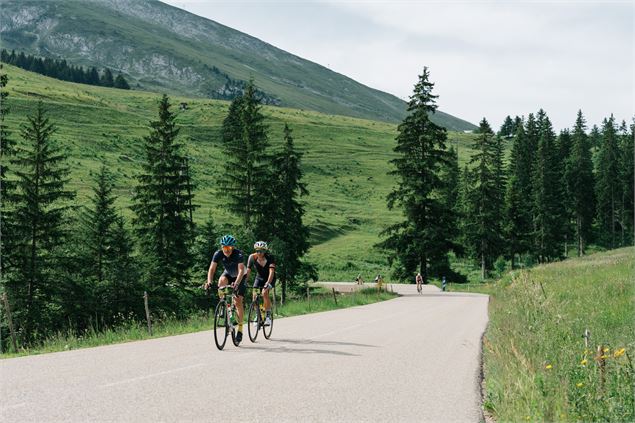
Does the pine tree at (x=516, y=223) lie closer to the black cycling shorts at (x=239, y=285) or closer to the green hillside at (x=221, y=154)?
the green hillside at (x=221, y=154)

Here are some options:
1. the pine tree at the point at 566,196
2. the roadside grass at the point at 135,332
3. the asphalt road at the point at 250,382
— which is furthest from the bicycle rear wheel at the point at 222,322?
the pine tree at the point at 566,196

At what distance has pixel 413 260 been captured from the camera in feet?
177

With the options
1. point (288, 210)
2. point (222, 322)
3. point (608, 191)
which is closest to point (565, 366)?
point (222, 322)

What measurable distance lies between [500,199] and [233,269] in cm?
6819

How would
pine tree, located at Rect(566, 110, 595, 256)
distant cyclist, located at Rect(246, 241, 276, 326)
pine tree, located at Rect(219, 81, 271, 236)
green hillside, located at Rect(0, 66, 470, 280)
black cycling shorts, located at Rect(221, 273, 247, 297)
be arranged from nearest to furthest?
black cycling shorts, located at Rect(221, 273, 247, 297) → distant cyclist, located at Rect(246, 241, 276, 326) → pine tree, located at Rect(219, 81, 271, 236) → green hillside, located at Rect(0, 66, 470, 280) → pine tree, located at Rect(566, 110, 595, 256)

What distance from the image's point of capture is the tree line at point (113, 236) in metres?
29.8

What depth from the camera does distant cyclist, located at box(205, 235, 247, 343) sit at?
12.0 meters

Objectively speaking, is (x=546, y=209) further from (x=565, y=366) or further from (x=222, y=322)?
(x=565, y=366)

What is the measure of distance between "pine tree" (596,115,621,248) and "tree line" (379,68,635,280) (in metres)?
0.16

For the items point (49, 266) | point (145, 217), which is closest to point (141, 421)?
point (49, 266)

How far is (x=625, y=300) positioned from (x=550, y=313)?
112 inches

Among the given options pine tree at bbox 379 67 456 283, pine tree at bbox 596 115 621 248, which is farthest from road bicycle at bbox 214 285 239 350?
pine tree at bbox 596 115 621 248

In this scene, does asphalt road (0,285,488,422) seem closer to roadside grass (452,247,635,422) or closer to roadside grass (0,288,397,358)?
roadside grass (452,247,635,422)

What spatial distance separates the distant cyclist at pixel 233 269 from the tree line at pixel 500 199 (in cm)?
3880
